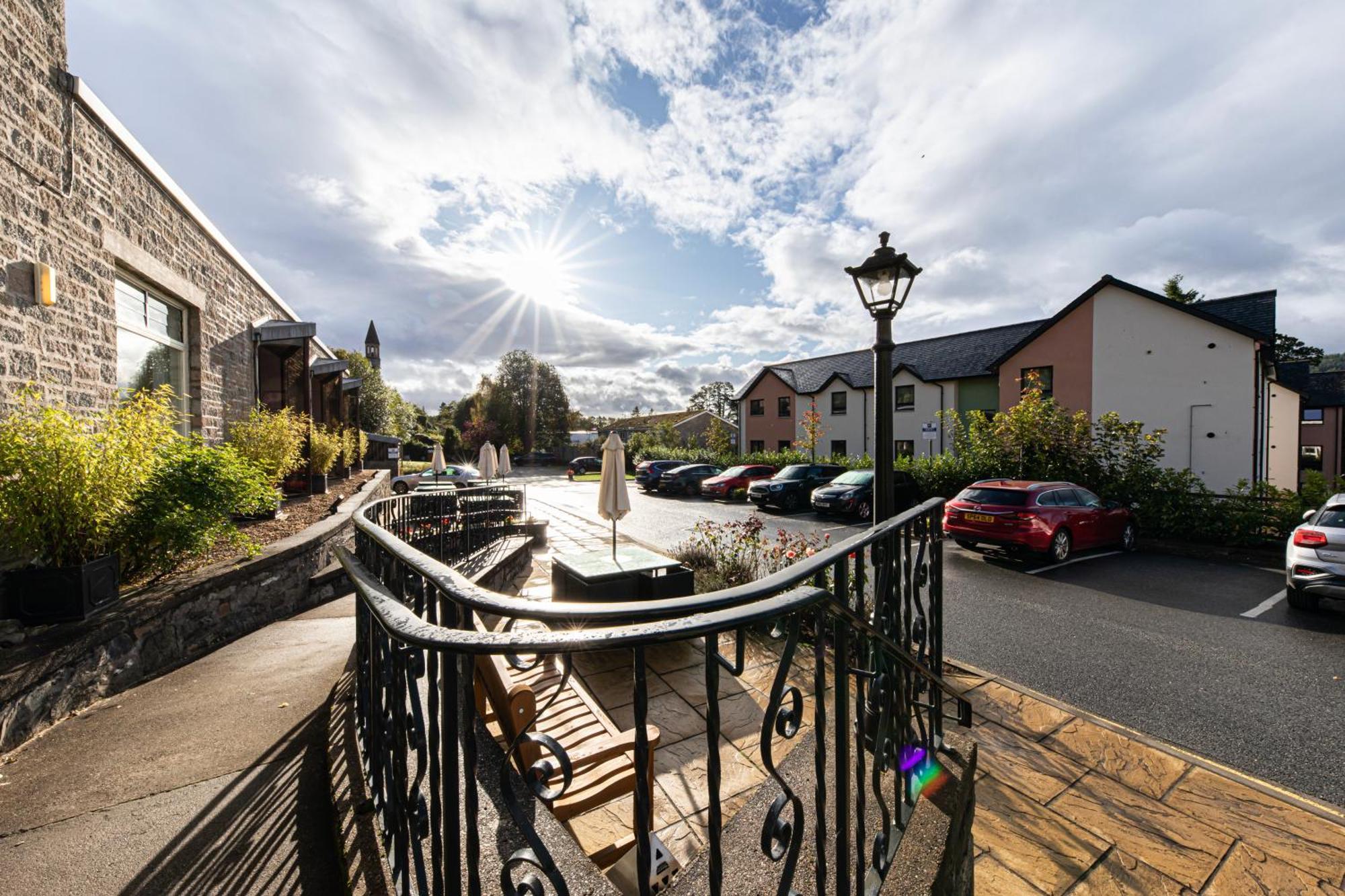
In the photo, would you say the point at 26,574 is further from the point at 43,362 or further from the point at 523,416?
the point at 523,416

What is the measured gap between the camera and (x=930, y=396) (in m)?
24.6

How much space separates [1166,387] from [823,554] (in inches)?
805

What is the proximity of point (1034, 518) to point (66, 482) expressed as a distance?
441 inches

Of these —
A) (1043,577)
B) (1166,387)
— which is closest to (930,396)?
(1166,387)

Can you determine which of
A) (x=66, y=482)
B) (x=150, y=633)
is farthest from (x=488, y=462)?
(x=66, y=482)

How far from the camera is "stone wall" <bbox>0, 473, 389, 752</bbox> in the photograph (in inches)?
120

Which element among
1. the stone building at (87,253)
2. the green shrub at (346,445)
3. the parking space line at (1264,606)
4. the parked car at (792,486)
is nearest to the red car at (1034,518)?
the parking space line at (1264,606)

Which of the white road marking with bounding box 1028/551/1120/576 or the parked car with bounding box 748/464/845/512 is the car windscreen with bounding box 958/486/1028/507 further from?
the parked car with bounding box 748/464/845/512

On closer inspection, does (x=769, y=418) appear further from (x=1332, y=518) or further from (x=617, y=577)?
(x=617, y=577)

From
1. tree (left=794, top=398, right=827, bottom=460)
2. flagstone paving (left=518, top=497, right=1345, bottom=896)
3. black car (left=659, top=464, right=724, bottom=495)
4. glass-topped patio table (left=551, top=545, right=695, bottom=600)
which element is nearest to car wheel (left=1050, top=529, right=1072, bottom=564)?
flagstone paving (left=518, top=497, right=1345, bottom=896)

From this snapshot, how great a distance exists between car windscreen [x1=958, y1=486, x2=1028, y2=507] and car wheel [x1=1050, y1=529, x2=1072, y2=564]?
73cm

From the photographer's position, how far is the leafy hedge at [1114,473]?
9.63m

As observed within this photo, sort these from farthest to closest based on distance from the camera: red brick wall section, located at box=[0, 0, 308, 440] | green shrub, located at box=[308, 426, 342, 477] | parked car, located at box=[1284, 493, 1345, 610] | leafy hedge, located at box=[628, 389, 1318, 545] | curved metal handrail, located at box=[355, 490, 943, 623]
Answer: green shrub, located at box=[308, 426, 342, 477], leafy hedge, located at box=[628, 389, 1318, 545], parked car, located at box=[1284, 493, 1345, 610], red brick wall section, located at box=[0, 0, 308, 440], curved metal handrail, located at box=[355, 490, 943, 623]

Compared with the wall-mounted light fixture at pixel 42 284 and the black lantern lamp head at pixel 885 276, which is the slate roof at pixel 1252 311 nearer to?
the black lantern lamp head at pixel 885 276
